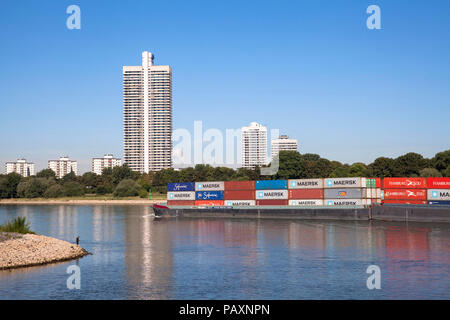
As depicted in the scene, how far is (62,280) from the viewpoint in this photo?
39375 mm

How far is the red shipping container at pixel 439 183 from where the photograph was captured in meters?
85.4

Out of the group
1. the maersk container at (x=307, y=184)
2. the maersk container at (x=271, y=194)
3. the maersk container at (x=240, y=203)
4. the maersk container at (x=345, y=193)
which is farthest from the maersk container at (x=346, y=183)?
the maersk container at (x=240, y=203)

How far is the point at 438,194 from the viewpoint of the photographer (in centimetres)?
8625

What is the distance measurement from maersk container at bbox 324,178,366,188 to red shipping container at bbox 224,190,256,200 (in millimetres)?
17396

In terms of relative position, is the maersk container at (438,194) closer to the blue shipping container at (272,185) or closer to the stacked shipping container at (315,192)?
the stacked shipping container at (315,192)

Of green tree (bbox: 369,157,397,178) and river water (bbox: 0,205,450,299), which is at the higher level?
green tree (bbox: 369,157,397,178)

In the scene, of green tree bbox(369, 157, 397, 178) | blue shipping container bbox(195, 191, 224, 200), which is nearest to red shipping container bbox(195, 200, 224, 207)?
blue shipping container bbox(195, 191, 224, 200)

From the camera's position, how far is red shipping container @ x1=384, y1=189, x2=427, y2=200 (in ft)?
288

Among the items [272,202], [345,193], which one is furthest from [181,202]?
[345,193]

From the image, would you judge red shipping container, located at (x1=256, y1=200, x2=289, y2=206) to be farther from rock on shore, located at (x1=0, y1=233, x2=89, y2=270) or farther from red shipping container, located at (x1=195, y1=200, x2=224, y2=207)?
rock on shore, located at (x1=0, y1=233, x2=89, y2=270)

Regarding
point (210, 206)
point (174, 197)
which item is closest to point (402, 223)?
point (210, 206)

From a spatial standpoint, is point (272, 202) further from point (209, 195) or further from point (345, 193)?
point (345, 193)

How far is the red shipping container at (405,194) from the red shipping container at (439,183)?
1.60 meters
